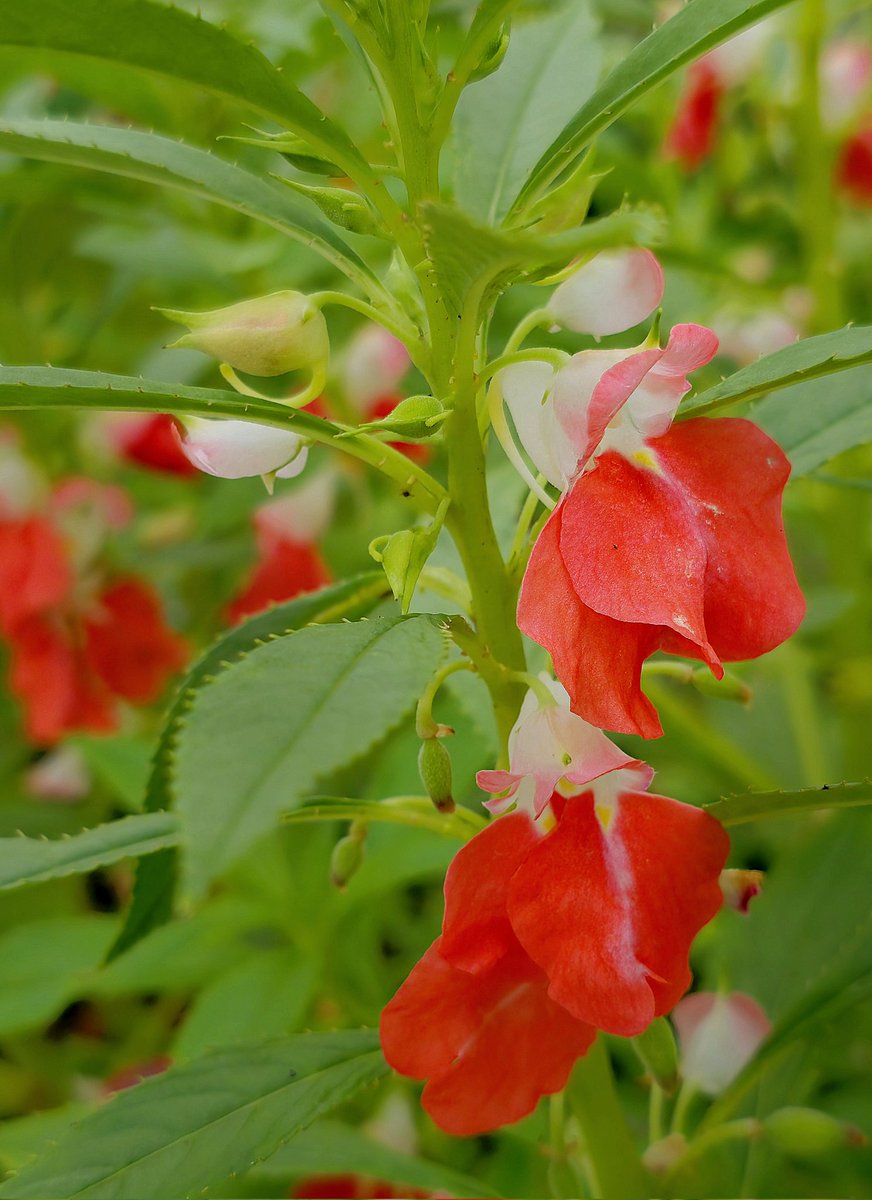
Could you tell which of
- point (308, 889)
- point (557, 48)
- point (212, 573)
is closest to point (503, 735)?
point (557, 48)

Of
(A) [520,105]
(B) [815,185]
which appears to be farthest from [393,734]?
(B) [815,185]

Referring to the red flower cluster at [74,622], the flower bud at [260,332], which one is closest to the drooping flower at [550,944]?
the flower bud at [260,332]

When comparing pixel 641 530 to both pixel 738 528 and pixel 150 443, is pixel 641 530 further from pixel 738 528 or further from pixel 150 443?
pixel 150 443

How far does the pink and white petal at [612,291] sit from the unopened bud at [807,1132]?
1.72 feet

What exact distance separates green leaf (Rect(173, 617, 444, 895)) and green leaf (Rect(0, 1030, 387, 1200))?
1.01ft

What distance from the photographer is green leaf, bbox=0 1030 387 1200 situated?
0.64 m

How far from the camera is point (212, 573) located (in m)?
1.72

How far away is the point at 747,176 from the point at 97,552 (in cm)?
105

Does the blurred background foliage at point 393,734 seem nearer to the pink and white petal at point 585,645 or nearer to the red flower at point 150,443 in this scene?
the red flower at point 150,443

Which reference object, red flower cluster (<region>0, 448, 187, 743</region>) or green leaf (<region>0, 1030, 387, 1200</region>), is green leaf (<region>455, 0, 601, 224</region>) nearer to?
green leaf (<region>0, 1030, 387, 1200</region>)

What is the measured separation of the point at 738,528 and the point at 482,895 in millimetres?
206

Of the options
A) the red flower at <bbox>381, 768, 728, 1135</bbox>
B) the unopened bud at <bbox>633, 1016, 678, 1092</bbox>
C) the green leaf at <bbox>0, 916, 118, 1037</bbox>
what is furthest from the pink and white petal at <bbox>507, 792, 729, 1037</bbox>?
the green leaf at <bbox>0, 916, 118, 1037</bbox>

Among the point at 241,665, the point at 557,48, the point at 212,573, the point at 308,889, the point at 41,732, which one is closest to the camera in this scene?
the point at 241,665

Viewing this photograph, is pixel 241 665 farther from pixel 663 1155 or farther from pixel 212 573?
pixel 212 573
